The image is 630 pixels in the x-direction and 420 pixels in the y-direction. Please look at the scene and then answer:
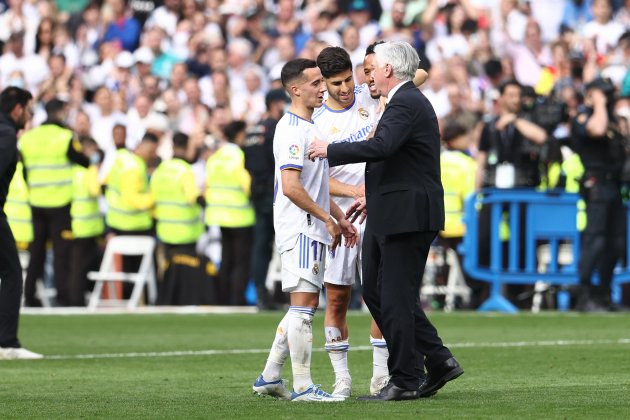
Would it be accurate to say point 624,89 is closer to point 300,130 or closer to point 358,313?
point 358,313

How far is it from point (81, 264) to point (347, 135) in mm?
12241

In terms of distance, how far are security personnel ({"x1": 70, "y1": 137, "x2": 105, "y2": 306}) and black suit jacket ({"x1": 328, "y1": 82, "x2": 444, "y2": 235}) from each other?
13149mm

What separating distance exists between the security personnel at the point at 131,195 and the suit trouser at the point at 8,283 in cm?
841

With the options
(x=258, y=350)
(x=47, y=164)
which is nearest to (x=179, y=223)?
(x=47, y=164)

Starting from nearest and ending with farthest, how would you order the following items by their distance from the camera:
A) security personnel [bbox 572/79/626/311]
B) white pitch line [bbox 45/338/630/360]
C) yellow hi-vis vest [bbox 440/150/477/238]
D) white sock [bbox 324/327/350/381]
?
white sock [bbox 324/327/350/381] → white pitch line [bbox 45/338/630/360] → security personnel [bbox 572/79/626/311] → yellow hi-vis vest [bbox 440/150/477/238]

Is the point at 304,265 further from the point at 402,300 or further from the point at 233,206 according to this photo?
the point at 233,206

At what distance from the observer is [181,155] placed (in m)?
22.0

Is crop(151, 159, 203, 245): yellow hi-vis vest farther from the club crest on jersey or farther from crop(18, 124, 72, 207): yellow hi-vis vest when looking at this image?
the club crest on jersey

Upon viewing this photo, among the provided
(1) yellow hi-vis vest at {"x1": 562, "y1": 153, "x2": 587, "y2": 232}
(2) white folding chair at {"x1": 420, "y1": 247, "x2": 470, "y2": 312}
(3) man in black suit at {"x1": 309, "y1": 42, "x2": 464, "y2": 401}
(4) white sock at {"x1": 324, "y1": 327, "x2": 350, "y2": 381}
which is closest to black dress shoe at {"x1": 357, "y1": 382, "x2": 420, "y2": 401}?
(3) man in black suit at {"x1": 309, "y1": 42, "x2": 464, "y2": 401}

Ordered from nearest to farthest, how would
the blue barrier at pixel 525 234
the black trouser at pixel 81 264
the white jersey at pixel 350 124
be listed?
the white jersey at pixel 350 124
the blue barrier at pixel 525 234
the black trouser at pixel 81 264

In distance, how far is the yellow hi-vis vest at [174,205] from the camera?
71.7ft

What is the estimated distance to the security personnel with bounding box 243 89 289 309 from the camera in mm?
19508

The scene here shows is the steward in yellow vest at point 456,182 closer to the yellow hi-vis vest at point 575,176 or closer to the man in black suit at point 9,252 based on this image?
the yellow hi-vis vest at point 575,176

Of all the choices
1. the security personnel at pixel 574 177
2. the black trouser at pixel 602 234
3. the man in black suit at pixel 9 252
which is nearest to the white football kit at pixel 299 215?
the man in black suit at pixel 9 252
